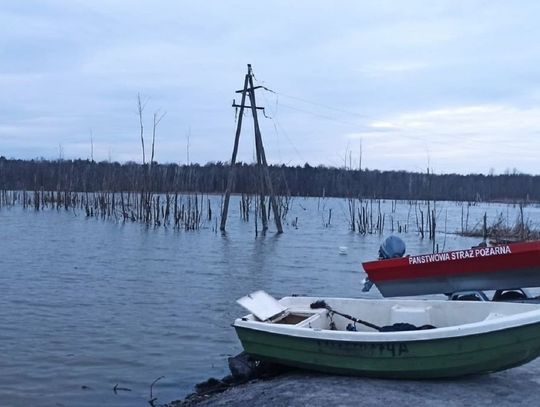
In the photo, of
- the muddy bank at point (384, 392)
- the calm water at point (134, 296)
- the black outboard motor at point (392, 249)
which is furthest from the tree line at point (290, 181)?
the muddy bank at point (384, 392)

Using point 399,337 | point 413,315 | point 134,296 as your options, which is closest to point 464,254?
point 413,315

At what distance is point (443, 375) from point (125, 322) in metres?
6.75

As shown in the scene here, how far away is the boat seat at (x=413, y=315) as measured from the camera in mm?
8203

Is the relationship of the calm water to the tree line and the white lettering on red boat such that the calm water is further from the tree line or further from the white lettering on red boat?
the tree line

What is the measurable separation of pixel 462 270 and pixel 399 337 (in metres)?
2.71

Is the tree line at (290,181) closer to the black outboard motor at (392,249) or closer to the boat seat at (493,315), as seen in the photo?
the black outboard motor at (392,249)

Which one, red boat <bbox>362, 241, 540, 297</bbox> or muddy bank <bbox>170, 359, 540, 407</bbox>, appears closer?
muddy bank <bbox>170, 359, 540, 407</bbox>

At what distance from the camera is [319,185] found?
8581 cm

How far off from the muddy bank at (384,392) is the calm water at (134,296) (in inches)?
60.6

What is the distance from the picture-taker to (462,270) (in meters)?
9.35

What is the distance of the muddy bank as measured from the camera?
6.48 m

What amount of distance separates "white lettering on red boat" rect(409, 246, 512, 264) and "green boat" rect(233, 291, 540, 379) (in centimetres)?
106

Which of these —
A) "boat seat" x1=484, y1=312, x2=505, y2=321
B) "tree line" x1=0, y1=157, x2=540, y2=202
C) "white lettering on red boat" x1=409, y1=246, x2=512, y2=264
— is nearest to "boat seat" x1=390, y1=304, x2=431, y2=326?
"boat seat" x1=484, y1=312, x2=505, y2=321

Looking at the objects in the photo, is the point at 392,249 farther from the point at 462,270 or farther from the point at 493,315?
the point at 493,315
